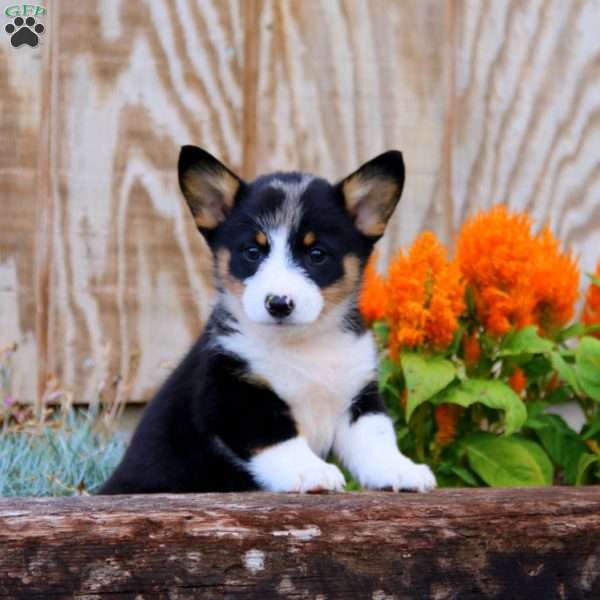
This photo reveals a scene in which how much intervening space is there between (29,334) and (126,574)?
194cm

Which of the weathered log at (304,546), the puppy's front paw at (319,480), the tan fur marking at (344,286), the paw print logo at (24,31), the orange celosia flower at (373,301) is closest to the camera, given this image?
the weathered log at (304,546)

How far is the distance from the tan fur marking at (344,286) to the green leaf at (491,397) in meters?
0.51

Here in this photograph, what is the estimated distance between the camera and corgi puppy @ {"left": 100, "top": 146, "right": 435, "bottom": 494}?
104 inches

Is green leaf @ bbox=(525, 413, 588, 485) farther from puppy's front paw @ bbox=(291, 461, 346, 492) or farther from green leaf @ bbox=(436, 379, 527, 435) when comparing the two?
puppy's front paw @ bbox=(291, 461, 346, 492)

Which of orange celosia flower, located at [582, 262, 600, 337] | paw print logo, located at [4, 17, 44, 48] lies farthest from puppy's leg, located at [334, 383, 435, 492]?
paw print logo, located at [4, 17, 44, 48]

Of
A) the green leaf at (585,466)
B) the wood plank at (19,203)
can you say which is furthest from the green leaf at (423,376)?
the wood plank at (19,203)

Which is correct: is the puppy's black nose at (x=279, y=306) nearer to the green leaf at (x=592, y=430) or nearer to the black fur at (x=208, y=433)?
the black fur at (x=208, y=433)

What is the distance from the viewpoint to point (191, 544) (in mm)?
2172

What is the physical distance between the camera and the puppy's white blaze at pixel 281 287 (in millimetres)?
2600

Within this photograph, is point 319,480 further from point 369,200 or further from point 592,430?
point 592,430

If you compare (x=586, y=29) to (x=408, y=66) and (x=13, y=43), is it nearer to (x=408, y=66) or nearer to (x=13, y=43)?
(x=408, y=66)

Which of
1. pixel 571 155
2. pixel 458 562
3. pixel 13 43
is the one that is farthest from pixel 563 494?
pixel 13 43

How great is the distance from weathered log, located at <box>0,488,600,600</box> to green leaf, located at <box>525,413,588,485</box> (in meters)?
0.95

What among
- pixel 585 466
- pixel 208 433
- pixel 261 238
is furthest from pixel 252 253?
pixel 585 466
